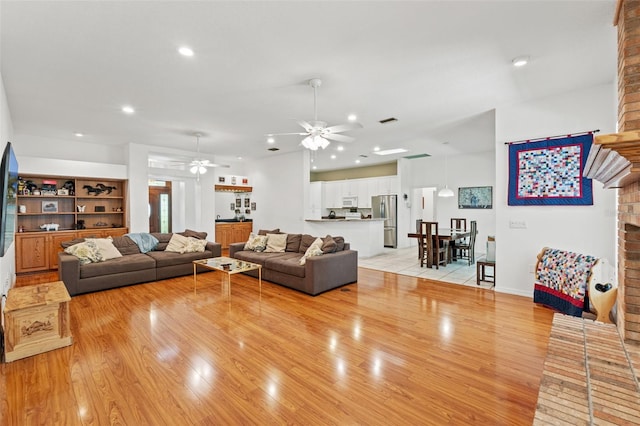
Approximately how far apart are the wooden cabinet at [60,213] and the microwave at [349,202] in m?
6.65

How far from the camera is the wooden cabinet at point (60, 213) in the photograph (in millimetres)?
5867

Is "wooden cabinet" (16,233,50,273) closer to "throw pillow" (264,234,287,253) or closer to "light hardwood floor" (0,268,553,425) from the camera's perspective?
"light hardwood floor" (0,268,553,425)

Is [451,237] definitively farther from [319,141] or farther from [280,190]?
[280,190]

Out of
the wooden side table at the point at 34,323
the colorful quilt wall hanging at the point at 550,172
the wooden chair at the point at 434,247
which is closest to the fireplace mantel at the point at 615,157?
the colorful quilt wall hanging at the point at 550,172

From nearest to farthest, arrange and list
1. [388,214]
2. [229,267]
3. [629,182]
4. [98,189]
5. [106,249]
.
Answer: [629,182], [229,267], [106,249], [98,189], [388,214]

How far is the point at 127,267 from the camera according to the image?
4828mm

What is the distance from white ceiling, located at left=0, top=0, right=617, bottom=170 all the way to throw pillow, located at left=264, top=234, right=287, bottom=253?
2264mm

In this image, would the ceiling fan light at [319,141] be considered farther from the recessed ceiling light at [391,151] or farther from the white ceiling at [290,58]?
the recessed ceiling light at [391,151]

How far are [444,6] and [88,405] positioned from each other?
12.8ft

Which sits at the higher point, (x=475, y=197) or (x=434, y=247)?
(x=475, y=197)

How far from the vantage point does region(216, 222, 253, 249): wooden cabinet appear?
8.84 metres

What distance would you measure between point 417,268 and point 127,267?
559 cm

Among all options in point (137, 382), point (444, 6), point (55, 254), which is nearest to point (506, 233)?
point (444, 6)

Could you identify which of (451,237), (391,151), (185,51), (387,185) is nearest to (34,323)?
(185,51)
